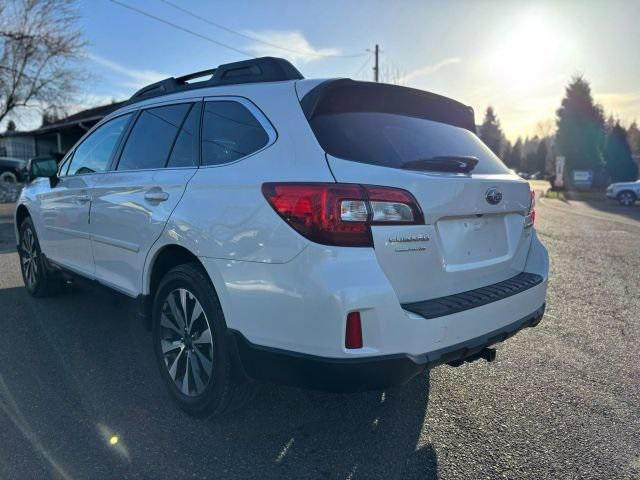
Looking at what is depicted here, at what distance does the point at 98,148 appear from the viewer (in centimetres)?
419

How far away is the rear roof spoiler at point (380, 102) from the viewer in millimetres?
2504

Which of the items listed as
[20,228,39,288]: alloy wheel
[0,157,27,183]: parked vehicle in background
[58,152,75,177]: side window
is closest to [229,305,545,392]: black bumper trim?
[58,152,75,177]: side window

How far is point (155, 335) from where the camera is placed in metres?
3.13

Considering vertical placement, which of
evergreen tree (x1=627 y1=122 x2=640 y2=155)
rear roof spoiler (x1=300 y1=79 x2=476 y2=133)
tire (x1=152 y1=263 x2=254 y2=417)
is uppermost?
evergreen tree (x1=627 y1=122 x2=640 y2=155)

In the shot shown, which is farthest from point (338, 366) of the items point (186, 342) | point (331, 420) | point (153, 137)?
point (153, 137)

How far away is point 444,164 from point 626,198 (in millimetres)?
26689

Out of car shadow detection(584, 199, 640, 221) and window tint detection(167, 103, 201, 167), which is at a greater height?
window tint detection(167, 103, 201, 167)

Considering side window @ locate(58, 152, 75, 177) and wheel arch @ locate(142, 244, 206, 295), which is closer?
wheel arch @ locate(142, 244, 206, 295)

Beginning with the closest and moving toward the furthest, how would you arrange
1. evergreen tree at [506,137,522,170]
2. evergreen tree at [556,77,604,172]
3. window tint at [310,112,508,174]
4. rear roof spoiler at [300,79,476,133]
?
window tint at [310,112,508,174]
rear roof spoiler at [300,79,476,133]
evergreen tree at [556,77,604,172]
evergreen tree at [506,137,522,170]

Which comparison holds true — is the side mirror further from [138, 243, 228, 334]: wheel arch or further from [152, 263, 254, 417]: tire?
[152, 263, 254, 417]: tire

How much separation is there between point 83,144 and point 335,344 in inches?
138

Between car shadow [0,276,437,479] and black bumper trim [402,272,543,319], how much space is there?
2.64 feet

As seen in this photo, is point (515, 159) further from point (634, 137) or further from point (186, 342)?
point (186, 342)

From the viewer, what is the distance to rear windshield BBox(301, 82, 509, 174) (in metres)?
2.41
